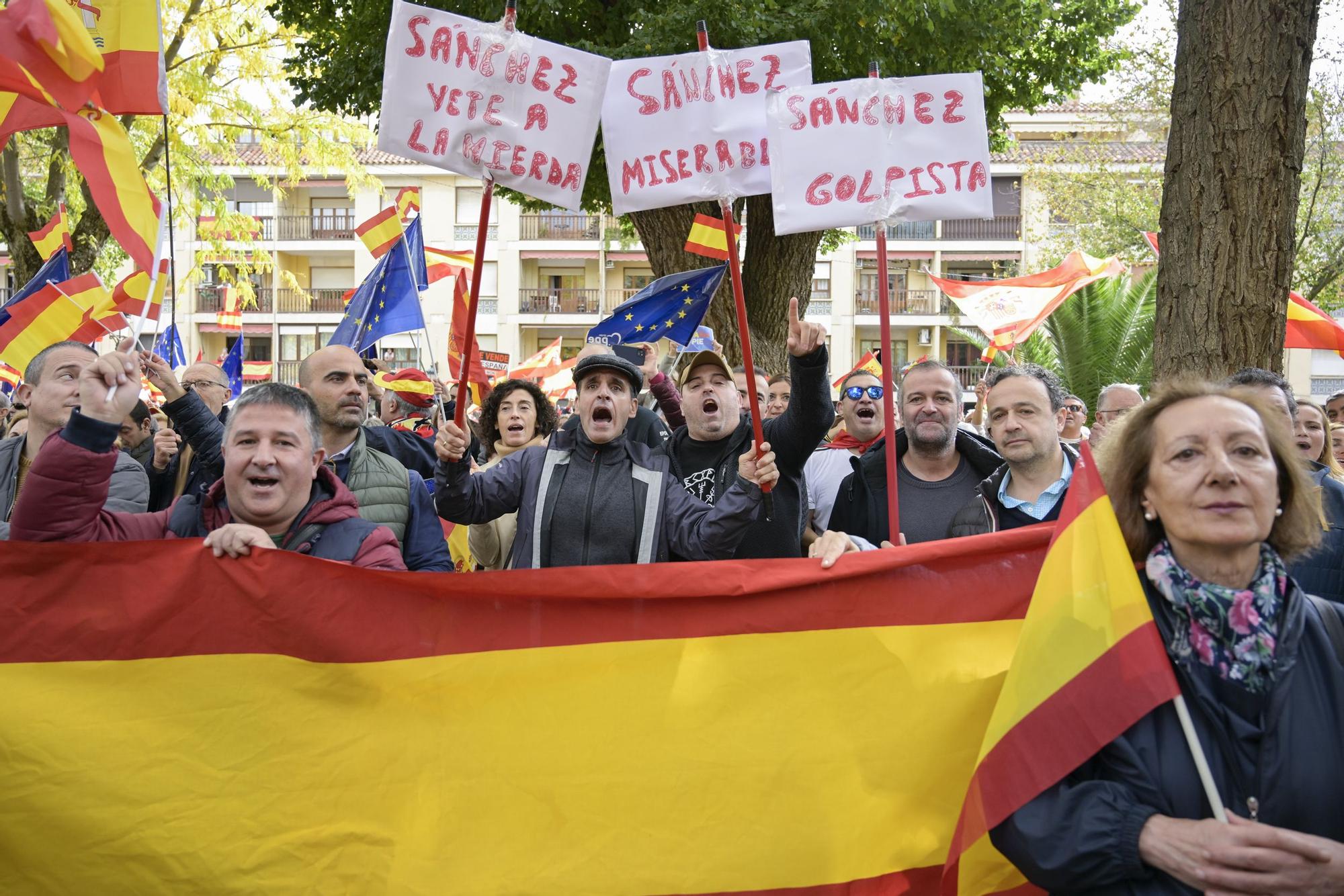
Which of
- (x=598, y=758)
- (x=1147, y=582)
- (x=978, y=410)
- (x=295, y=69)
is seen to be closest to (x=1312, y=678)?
(x=1147, y=582)

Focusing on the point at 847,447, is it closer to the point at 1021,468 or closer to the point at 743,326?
the point at 1021,468

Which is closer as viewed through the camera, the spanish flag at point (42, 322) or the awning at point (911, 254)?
the spanish flag at point (42, 322)

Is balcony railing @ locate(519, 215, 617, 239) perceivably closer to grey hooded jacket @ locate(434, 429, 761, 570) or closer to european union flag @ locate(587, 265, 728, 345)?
european union flag @ locate(587, 265, 728, 345)

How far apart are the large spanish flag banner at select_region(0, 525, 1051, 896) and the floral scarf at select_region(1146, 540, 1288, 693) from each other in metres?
0.74

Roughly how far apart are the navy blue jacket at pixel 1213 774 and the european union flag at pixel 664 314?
4548 mm

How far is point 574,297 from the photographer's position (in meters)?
45.2

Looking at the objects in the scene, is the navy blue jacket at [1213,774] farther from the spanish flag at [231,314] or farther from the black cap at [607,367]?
the spanish flag at [231,314]

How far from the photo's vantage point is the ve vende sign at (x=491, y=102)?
3.87 meters

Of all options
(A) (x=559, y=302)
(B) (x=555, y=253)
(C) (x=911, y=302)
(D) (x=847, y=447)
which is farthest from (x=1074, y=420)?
(B) (x=555, y=253)

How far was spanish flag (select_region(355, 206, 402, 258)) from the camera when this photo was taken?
334 inches

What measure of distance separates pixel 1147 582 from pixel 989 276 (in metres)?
44.0

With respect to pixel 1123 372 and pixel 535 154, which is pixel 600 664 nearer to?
pixel 535 154

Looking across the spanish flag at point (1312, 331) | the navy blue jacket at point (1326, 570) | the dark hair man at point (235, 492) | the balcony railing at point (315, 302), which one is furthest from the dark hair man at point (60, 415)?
the balcony railing at point (315, 302)

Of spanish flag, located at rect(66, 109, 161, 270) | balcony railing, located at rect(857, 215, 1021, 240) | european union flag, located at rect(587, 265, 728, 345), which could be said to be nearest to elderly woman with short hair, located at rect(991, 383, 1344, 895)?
spanish flag, located at rect(66, 109, 161, 270)
